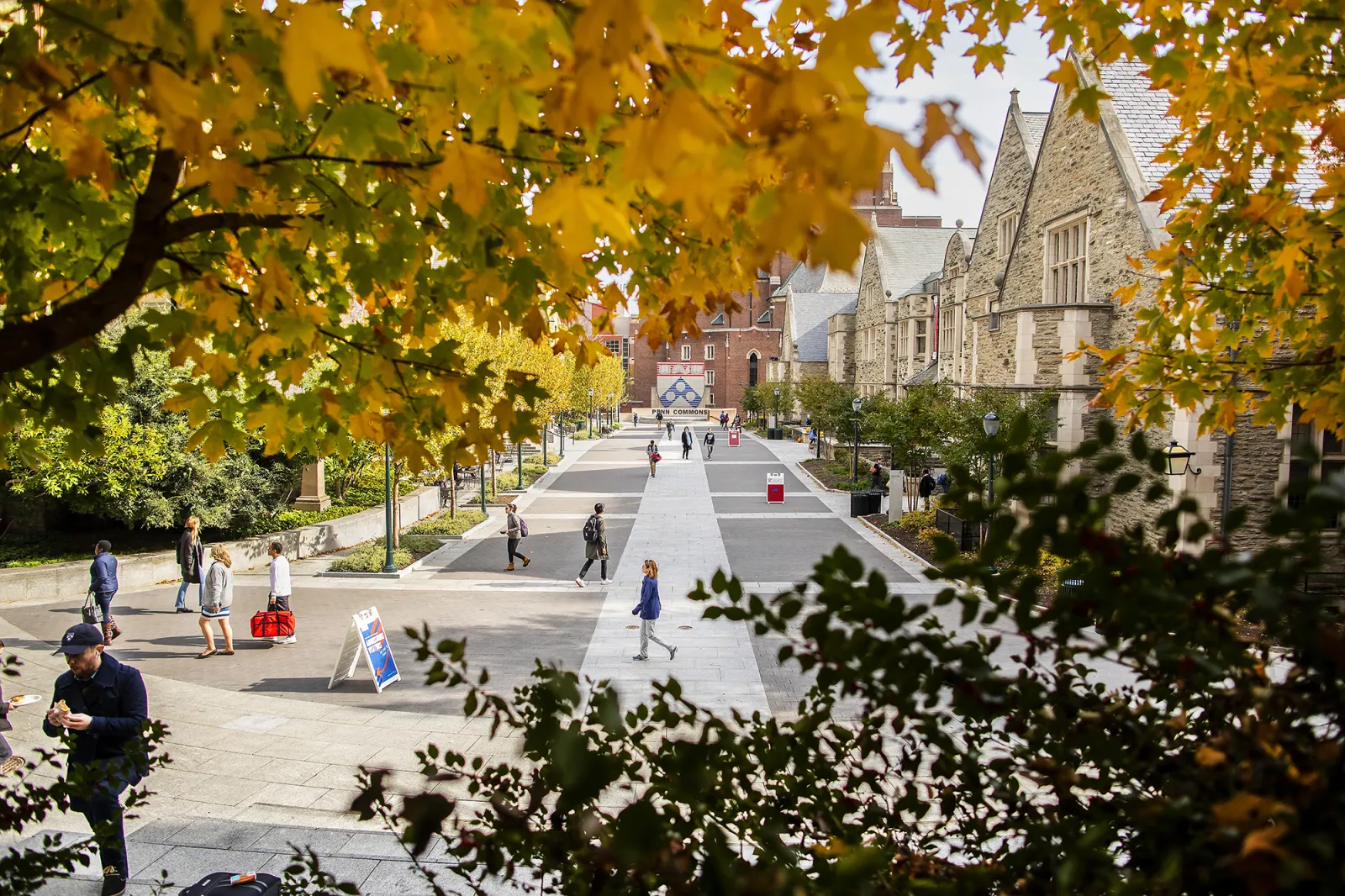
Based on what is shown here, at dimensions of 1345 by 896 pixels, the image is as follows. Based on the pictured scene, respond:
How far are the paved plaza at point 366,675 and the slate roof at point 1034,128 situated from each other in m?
11.1

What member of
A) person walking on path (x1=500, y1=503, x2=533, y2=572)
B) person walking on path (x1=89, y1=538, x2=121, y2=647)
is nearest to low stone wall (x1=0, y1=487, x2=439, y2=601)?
person walking on path (x1=89, y1=538, x2=121, y2=647)

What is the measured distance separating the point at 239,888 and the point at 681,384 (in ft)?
293

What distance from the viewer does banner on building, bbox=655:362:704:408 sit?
93125mm

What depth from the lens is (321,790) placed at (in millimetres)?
7418

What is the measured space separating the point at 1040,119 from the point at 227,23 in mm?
25814

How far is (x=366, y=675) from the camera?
10828mm

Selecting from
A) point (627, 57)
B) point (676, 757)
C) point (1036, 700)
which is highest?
point (627, 57)

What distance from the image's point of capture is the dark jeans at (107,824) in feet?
12.9

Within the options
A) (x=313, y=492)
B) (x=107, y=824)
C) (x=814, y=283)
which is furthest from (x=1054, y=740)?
(x=814, y=283)

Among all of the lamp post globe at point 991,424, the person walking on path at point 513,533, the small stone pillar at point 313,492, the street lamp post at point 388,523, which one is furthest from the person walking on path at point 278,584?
the lamp post globe at point 991,424

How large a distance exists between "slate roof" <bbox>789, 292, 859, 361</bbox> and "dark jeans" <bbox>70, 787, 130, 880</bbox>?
6563cm

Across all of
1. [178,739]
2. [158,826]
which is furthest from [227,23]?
[178,739]

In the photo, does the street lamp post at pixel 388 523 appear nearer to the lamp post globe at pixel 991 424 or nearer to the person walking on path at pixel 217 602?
the person walking on path at pixel 217 602

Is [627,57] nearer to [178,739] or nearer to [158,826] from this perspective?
[158,826]
